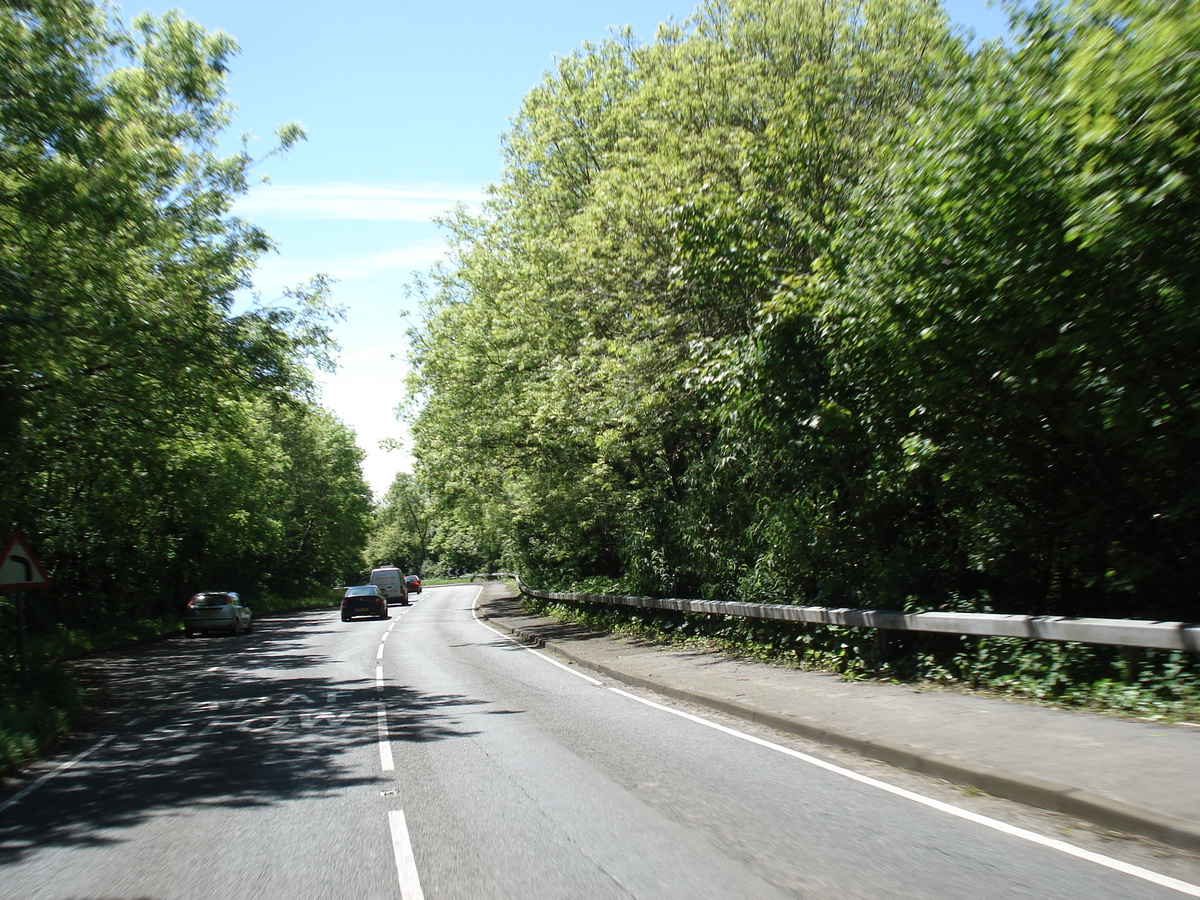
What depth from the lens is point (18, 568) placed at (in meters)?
12.5

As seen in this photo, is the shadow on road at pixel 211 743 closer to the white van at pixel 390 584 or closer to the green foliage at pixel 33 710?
the green foliage at pixel 33 710

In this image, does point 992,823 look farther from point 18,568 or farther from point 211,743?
point 18,568

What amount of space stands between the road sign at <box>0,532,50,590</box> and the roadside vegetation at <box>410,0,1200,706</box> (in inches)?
399

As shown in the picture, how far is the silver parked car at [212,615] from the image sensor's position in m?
28.2

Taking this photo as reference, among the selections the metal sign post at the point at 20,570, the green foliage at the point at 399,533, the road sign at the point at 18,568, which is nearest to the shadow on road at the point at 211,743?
the metal sign post at the point at 20,570

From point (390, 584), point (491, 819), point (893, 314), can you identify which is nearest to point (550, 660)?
point (893, 314)

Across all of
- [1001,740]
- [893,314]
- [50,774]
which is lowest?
[50,774]

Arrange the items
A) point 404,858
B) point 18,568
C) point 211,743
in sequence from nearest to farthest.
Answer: point 404,858 → point 211,743 → point 18,568

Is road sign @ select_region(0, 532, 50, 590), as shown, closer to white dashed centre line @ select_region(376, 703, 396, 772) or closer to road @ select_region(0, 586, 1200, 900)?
road @ select_region(0, 586, 1200, 900)

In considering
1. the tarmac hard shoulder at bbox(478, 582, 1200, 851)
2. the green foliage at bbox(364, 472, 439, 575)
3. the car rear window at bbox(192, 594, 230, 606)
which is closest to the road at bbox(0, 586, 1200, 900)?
the tarmac hard shoulder at bbox(478, 582, 1200, 851)

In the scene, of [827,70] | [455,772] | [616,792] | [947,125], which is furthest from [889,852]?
[827,70]

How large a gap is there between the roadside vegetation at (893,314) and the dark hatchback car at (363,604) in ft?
54.7

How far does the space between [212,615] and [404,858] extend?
2591 cm

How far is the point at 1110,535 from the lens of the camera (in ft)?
29.4
